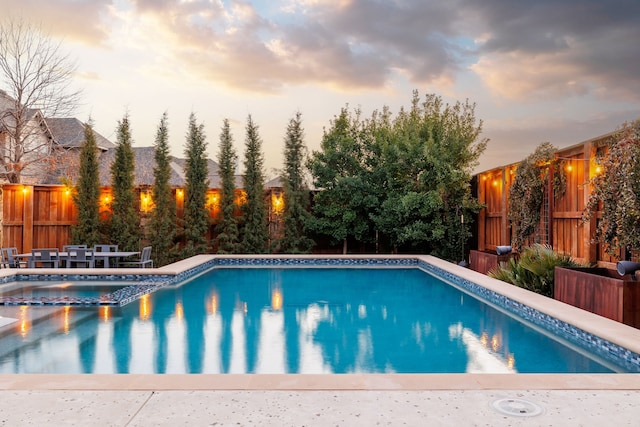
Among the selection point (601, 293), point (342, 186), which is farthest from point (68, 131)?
point (601, 293)

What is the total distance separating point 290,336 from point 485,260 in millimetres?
6429

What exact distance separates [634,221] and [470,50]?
819 centimetres

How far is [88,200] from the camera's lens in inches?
610

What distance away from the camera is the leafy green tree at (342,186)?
51.5 ft

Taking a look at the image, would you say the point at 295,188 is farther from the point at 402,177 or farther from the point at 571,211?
the point at 571,211

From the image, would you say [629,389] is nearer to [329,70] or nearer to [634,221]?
Answer: [634,221]

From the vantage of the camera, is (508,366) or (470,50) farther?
(470,50)

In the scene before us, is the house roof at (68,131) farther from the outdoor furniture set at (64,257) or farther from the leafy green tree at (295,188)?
the leafy green tree at (295,188)

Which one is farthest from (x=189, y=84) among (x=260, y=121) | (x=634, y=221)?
(x=634, y=221)

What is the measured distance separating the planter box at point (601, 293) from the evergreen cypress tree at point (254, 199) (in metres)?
10.0

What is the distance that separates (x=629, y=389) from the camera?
12.4 feet

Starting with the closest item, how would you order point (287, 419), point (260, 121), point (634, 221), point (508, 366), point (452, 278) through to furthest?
point (287, 419) → point (508, 366) → point (634, 221) → point (452, 278) → point (260, 121)

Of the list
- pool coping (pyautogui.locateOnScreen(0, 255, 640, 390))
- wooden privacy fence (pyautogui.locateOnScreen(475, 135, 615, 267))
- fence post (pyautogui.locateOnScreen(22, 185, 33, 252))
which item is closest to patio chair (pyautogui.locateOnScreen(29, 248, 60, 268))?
fence post (pyautogui.locateOnScreen(22, 185, 33, 252))

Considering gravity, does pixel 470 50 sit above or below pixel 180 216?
above
